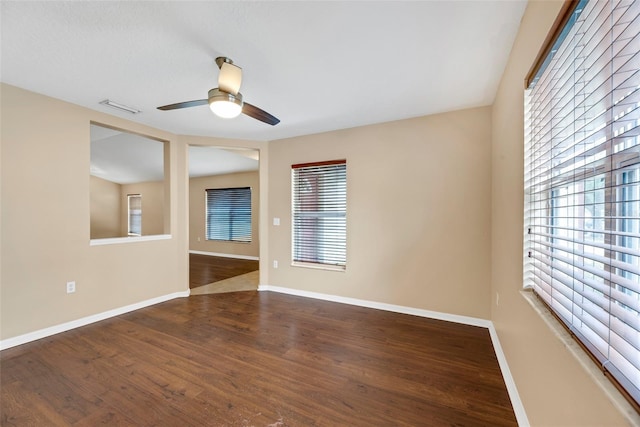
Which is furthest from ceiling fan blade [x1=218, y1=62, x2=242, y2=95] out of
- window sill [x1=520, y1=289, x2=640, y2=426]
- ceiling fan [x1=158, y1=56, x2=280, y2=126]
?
window sill [x1=520, y1=289, x2=640, y2=426]

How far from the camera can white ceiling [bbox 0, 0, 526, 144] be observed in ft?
4.93

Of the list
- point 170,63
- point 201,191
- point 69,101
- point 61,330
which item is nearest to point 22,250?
point 61,330

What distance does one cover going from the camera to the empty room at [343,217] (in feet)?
3.09

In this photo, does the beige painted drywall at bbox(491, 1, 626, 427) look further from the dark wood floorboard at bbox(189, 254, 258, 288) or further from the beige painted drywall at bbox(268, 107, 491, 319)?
the dark wood floorboard at bbox(189, 254, 258, 288)

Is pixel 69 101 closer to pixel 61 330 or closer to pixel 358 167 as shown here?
pixel 61 330

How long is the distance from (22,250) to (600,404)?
400cm

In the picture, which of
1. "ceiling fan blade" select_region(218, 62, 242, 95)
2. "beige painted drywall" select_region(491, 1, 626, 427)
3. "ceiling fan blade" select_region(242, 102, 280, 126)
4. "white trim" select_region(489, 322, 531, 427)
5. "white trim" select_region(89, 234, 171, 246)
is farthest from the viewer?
"white trim" select_region(89, 234, 171, 246)

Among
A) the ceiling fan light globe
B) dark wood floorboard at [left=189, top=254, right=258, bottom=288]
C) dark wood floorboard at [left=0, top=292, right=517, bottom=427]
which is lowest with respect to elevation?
dark wood floorboard at [left=0, top=292, right=517, bottom=427]

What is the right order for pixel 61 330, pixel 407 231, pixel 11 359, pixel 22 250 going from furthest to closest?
1. pixel 407 231
2. pixel 61 330
3. pixel 22 250
4. pixel 11 359

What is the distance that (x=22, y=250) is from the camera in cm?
241

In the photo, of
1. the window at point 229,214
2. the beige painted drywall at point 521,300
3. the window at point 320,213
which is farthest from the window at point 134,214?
the beige painted drywall at point 521,300

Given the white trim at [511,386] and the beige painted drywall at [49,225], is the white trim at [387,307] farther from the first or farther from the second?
the beige painted drywall at [49,225]

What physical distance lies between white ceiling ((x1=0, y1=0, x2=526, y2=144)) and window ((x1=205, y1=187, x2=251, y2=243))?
13.9 feet

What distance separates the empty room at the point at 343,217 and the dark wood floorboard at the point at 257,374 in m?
0.02
